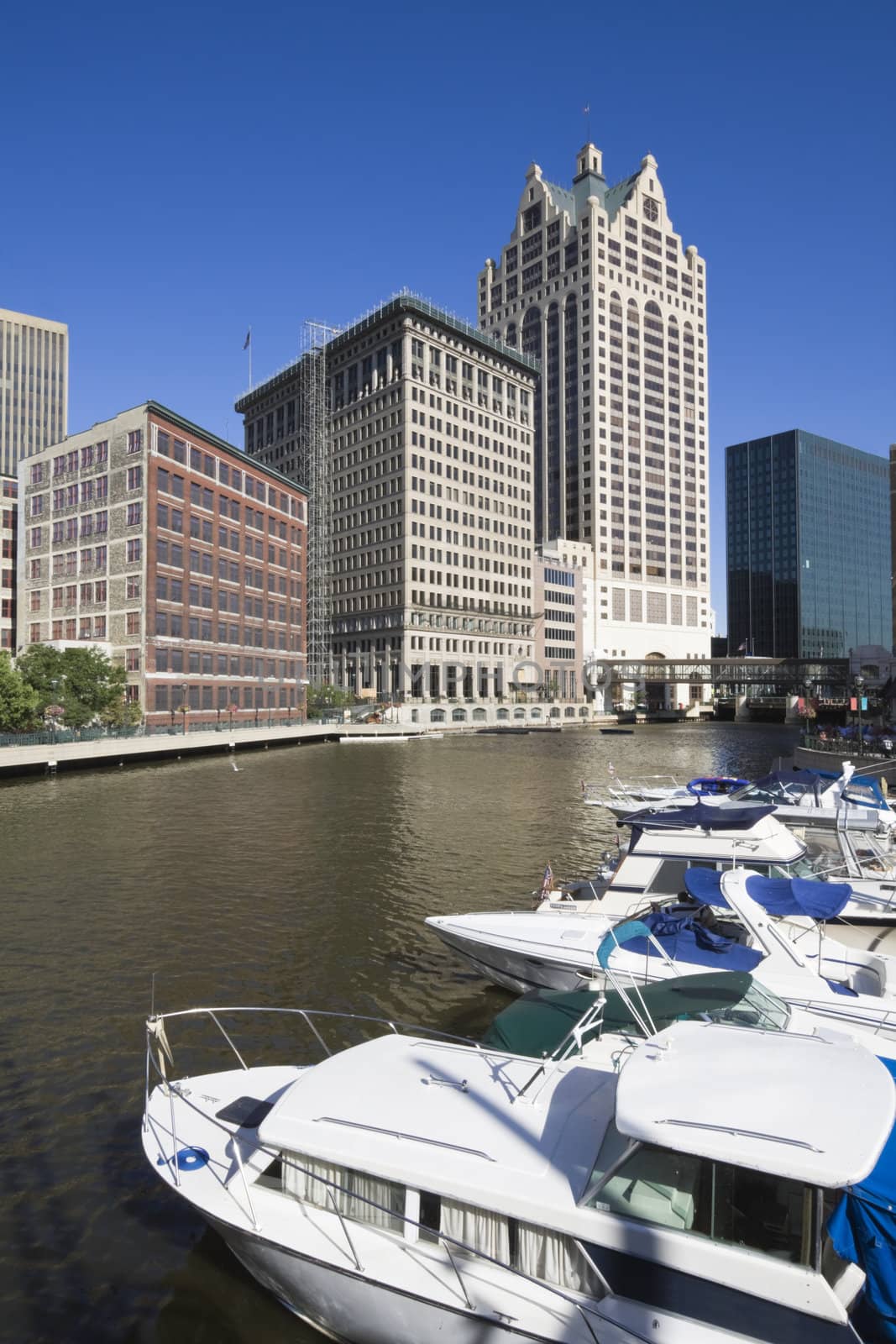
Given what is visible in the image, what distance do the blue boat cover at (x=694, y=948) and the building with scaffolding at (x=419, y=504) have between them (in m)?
122

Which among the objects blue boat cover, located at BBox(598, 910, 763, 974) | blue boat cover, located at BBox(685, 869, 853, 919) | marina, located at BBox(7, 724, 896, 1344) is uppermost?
blue boat cover, located at BBox(685, 869, 853, 919)

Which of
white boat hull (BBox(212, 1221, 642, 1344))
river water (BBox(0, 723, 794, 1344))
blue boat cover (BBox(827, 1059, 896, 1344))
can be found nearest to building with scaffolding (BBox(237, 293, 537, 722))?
river water (BBox(0, 723, 794, 1344))

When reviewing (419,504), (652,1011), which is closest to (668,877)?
(652,1011)

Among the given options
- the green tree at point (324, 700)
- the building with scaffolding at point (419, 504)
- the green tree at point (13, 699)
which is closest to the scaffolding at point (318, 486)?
the building with scaffolding at point (419, 504)

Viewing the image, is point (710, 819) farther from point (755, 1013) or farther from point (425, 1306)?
point (425, 1306)

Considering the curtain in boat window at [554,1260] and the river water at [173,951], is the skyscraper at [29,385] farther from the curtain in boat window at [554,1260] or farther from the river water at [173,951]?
the curtain in boat window at [554,1260]

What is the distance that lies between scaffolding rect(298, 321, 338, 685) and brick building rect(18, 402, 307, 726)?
5476cm

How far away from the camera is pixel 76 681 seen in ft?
228

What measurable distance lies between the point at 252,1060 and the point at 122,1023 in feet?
11.1

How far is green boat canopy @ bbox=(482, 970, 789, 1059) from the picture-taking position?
10.5 meters

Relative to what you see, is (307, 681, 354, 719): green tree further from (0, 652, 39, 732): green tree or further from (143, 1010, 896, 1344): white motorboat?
(143, 1010, 896, 1344): white motorboat

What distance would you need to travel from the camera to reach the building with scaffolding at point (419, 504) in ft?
484

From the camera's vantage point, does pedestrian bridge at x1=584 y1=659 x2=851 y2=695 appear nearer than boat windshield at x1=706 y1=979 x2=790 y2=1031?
No

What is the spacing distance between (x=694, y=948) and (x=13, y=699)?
56.9m
